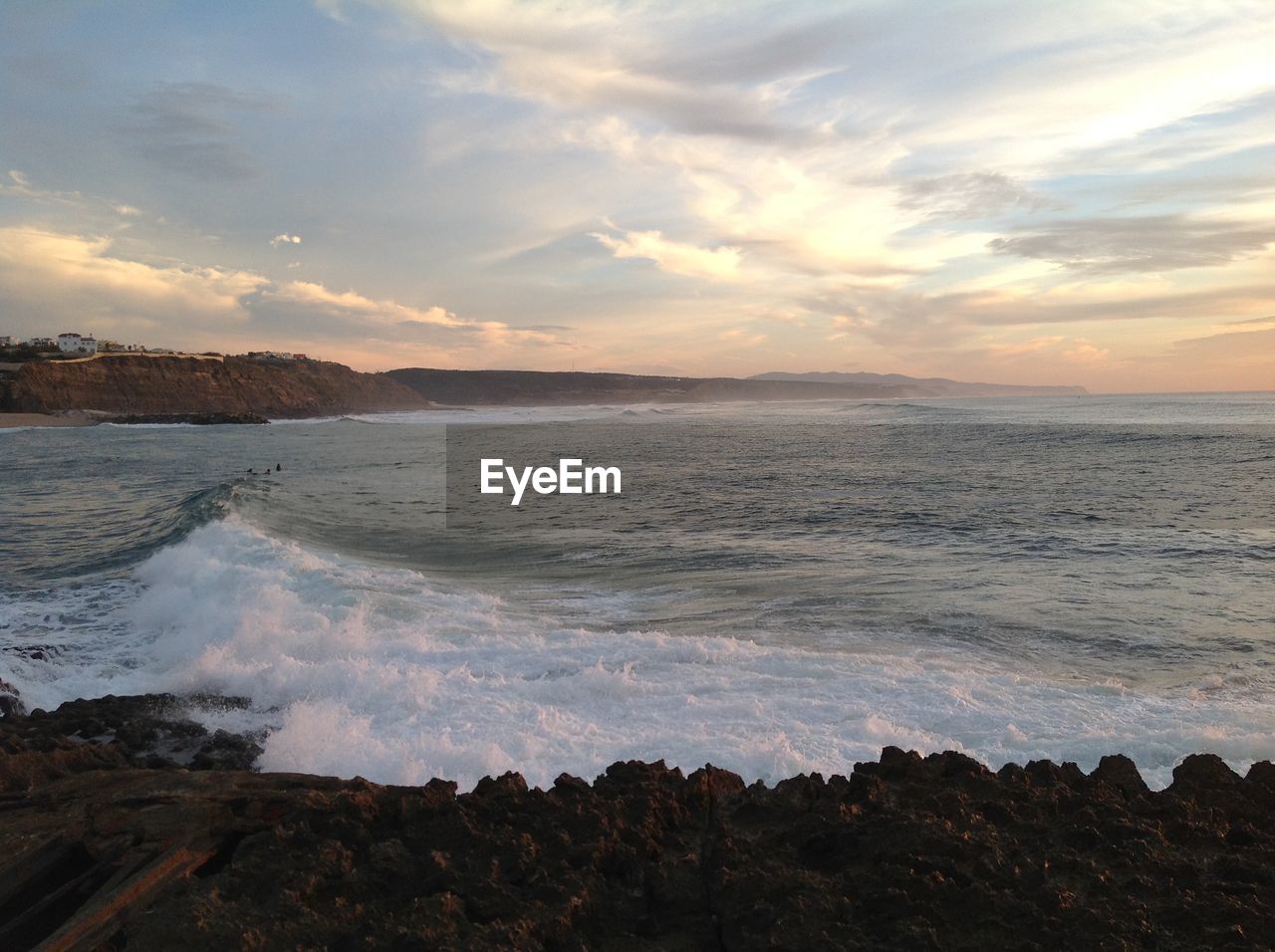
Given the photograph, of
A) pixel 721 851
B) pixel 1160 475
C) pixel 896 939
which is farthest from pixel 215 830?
pixel 1160 475

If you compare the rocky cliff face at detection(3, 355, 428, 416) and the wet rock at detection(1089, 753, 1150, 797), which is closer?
the wet rock at detection(1089, 753, 1150, 797)

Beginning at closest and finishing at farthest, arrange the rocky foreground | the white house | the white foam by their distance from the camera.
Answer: the rocky foreground < the white foam < the white house

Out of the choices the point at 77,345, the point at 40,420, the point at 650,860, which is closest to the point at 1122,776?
the point at 650,860

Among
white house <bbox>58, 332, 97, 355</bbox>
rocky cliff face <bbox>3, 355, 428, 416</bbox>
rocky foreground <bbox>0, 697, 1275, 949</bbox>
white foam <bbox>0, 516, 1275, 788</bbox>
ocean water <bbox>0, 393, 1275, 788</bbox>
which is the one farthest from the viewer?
white house <bbox>58, 332, 97, 355</bbox>

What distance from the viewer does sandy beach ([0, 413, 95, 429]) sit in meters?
67.4

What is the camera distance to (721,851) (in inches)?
151

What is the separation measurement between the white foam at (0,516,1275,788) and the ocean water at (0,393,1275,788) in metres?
0.04

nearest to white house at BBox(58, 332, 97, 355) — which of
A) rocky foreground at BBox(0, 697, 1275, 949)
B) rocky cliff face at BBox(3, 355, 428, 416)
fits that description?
rocky cliff face at BBox(3, 355, 428, 416)

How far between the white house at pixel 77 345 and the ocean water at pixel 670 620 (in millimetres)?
94984

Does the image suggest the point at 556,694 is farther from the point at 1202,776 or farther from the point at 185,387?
the point at 185,387

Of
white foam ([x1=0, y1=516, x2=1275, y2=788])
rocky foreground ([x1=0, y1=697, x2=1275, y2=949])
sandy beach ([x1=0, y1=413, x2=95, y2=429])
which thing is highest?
sandy beach ([x1=0, y1=413, x2=95, y2=429])

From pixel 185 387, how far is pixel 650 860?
103 m

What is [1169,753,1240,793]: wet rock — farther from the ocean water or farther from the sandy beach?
the sandy beach

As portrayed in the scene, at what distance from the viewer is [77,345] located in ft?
347
